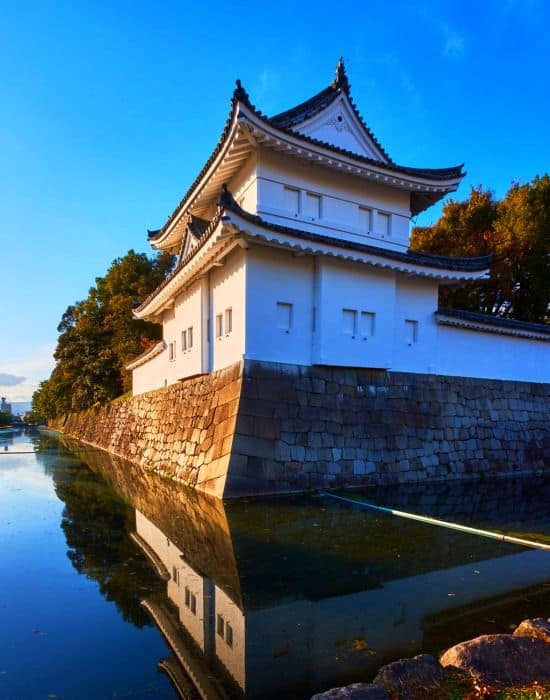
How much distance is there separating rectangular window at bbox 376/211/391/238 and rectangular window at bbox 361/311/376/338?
2.43 metres

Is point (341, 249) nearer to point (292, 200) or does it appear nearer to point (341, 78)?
point (292, 200)

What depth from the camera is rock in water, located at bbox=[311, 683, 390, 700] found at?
7.27ft

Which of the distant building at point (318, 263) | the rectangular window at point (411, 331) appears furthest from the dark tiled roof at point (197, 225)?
the rectangular window at point (411, 331)

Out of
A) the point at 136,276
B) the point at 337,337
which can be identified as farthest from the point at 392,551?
the point at 136,276

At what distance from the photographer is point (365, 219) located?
37.4 ft

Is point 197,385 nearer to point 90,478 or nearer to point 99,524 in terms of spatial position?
point 90,478

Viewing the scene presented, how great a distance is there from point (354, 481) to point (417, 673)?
7.37 metres

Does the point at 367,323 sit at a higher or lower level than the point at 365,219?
lower

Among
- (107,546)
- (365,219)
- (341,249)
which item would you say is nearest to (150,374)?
(365,219)

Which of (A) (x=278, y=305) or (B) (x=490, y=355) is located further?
(B) (x=490, y=355)

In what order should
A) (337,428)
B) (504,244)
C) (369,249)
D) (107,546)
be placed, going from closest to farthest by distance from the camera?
(107,546)
(337,428)
(369,249)
(504,244)

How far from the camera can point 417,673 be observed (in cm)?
244

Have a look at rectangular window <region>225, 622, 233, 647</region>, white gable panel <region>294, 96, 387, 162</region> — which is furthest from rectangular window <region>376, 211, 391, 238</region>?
rectangular window <region>225, 622, 233, 647</region>

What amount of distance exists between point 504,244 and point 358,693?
67.3 ft
